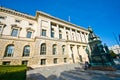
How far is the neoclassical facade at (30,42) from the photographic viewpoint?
59.8 ft

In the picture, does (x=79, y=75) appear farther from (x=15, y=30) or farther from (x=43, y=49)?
(x=15, y=30)

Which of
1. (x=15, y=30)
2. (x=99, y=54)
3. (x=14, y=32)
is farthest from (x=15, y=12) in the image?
(x=99, y=54)

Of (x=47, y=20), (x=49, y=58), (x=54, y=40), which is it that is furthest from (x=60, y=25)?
(x=49, y=58)

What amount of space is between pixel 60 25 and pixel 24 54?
56.0 ft

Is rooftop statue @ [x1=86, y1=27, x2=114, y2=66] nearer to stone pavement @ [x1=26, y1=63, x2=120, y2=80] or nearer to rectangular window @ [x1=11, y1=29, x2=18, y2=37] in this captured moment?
stone pavement @ [x1=26, y1=63, x2=120, y2=80]

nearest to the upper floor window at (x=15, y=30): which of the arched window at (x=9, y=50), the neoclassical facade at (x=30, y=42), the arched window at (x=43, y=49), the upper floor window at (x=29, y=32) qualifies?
the neoclassical facade at (x=30, y=42)

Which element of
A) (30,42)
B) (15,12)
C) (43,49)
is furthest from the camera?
(30,42)

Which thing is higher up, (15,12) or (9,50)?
(15,12)

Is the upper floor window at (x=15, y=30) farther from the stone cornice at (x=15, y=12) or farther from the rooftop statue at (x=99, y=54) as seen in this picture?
the rooftop statue at (x=99, y=54)

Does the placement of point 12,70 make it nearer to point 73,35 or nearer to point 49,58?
point 49,58

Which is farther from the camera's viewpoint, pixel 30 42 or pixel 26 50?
pixel 30 42

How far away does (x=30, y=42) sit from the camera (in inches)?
863

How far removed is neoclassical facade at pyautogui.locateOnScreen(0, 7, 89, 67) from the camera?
59.8 feet

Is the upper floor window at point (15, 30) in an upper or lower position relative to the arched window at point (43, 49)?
upper
